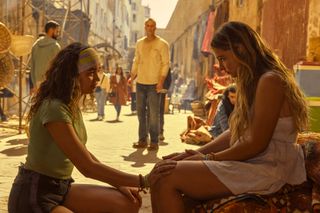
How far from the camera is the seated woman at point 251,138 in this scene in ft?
8.29

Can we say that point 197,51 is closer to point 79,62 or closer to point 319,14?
point 319,14

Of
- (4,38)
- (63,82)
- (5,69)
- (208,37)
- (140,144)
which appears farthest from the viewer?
(208,37)

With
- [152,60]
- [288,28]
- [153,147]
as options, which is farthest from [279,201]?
[288,28]

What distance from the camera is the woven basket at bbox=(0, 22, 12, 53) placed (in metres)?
8.57

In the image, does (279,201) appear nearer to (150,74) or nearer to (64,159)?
(64,159)

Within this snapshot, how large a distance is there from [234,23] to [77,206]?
4.45 feet

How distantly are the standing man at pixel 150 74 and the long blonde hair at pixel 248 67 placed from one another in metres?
4.66

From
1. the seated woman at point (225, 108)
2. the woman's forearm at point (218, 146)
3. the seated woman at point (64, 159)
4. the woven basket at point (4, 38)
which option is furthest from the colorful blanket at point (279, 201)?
the woven basket at point (4, 38)

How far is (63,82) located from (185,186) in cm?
86

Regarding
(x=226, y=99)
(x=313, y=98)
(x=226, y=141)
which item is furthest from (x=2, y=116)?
(x=226, y=141)

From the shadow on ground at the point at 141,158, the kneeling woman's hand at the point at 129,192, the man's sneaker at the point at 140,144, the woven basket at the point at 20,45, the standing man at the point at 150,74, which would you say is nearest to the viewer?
the kneeling woman's hand at the point at 129,192

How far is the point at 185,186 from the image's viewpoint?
2529mm

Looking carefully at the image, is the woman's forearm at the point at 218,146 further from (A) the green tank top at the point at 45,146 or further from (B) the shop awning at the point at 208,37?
(B) the shop awning at the point at 208,37

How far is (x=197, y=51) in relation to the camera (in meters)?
19.3
